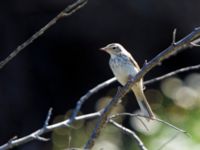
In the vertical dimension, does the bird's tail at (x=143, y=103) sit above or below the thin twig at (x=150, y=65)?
below

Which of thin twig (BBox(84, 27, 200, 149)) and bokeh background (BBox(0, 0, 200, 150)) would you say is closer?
thin twig (BBox(84, 27, 200, 149))

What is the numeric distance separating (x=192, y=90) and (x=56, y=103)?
258cm

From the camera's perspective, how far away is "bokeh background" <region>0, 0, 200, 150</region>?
7051 millimetres

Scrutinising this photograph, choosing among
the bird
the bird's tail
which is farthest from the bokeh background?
the bird's tail

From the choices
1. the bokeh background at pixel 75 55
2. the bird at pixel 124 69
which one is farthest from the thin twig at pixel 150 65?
the bokeh background at pixel 75 55

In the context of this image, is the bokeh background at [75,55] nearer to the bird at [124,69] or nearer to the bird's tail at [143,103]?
the bird at [124,69]

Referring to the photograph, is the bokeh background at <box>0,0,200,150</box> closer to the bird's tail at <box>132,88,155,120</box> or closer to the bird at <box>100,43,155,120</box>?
the bird at <box>100,43,155,120</box>

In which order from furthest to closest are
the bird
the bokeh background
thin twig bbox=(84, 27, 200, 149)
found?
the bokeh background, the bird, thin twig bbox=(84, 27, 200, 149)

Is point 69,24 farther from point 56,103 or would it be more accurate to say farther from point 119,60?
point 119,60

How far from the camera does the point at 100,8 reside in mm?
7141

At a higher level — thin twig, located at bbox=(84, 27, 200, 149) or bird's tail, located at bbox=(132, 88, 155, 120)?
thin twig, located at bbox=(84, 27, 200, 149)

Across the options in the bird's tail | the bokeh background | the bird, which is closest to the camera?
the bird's tail

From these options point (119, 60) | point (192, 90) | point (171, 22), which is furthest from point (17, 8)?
point (119, 60)

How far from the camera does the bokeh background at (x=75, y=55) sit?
705cm
